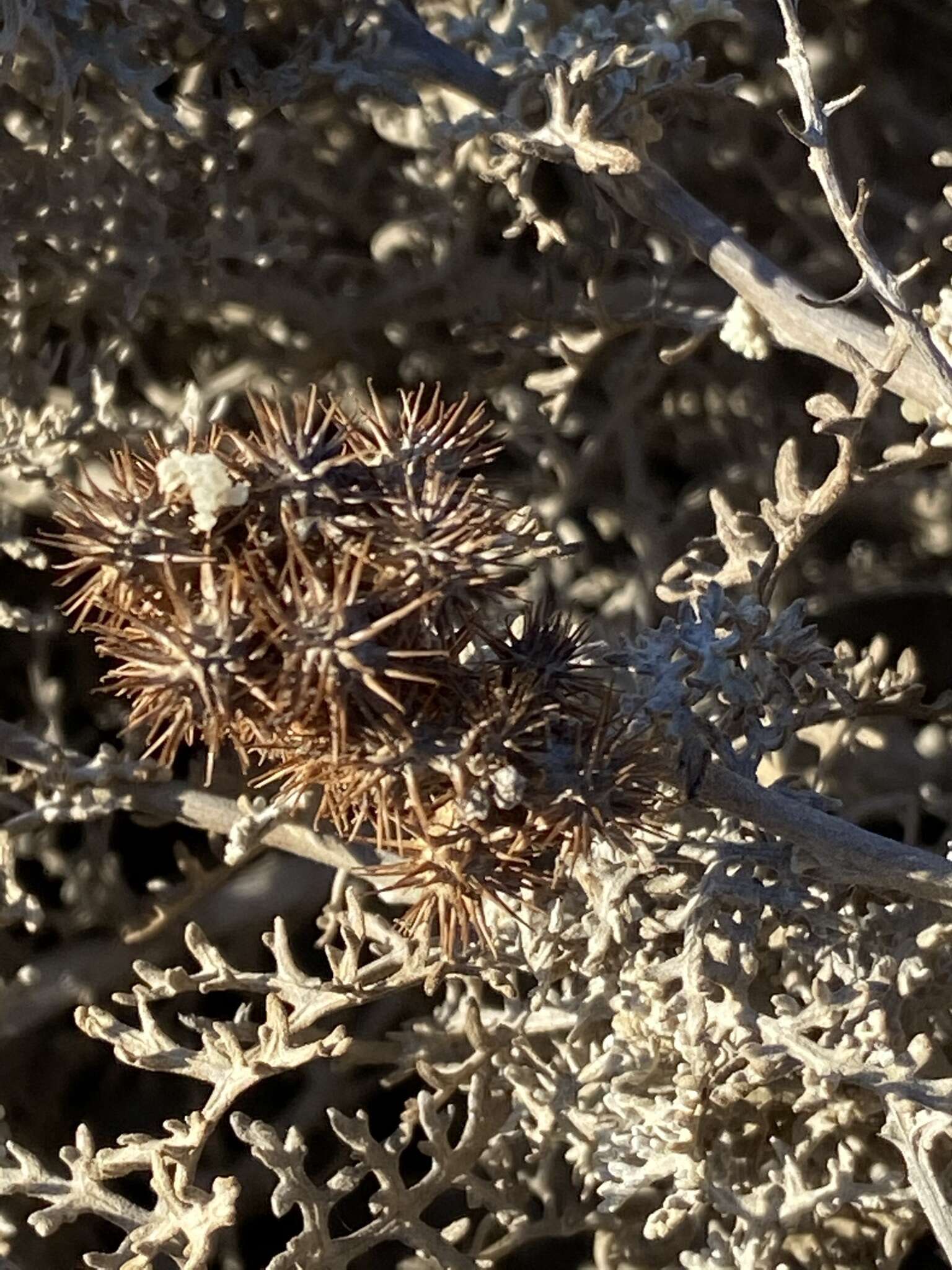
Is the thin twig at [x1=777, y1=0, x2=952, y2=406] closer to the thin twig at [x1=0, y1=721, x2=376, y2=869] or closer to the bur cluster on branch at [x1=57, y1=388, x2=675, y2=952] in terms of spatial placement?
the bur cluster on branch at [x1=57, y1=388, x2=675, y2=952]

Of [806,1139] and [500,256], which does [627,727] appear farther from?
[500,256]

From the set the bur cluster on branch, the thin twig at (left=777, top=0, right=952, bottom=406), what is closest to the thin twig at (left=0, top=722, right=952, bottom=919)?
the bur cluster on branch

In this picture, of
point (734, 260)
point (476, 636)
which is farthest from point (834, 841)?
point (734, 260)

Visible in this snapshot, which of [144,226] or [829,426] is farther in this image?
[144,226]

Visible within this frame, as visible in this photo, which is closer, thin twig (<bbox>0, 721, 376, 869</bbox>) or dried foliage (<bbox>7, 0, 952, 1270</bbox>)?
dried foliage (<bbox>7, 0, 952, 1270</bbox>)

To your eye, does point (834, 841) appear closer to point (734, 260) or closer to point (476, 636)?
point (476, 636)

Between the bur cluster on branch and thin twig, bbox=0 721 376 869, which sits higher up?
the bur cluster on branch

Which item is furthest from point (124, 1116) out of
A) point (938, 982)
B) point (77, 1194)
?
point (938, 982)
